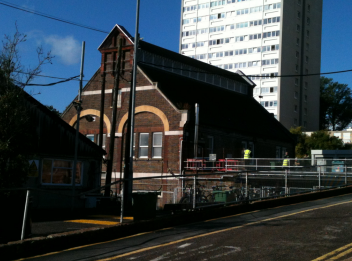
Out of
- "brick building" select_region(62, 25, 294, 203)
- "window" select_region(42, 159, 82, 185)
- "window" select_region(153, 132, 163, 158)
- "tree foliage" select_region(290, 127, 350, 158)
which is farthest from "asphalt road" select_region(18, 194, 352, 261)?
"tree foliage" select_region(290, 127, 350, 158)

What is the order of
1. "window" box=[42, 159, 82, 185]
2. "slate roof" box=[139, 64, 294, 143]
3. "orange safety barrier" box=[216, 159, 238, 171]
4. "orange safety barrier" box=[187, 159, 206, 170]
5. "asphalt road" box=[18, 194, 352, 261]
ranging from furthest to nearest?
1. "slate roof" box=[139, 64, 294, 143]
2. "orange safety barrier" box=[187, 159, 206, 170]
3. "orange safety barrier" box=[216, 159, 238, 171]
4. "window" box=[42, 159, 82, 185]
5. "asphalt road" box=[18, 194, 352, 261]

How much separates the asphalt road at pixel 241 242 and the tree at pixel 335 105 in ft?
306

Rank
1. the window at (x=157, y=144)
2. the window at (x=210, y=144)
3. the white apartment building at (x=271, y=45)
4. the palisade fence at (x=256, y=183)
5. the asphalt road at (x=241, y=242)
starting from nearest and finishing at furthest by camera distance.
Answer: the asphalt road at (x=241, y=242)
the palisade fence at (x=256, y=183)
the window at (x=157, y=144)
the window at (x=210, y=144)
the white apartment building at (x=271, y=45)

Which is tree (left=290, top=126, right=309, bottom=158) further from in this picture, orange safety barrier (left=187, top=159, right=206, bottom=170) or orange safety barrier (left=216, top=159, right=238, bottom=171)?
orange safety barrier (left=187, top=159, right=206, bottom=170)

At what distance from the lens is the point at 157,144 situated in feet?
115

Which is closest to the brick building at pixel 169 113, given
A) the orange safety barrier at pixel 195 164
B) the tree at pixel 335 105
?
the orange safety barrier at pixel 195 164

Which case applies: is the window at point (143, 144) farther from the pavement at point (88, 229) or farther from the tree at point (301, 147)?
the tree at point (301, 147)

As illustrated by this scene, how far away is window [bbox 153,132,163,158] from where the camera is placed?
34.7 m

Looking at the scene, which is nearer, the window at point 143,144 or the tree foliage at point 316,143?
the window at point 143,144

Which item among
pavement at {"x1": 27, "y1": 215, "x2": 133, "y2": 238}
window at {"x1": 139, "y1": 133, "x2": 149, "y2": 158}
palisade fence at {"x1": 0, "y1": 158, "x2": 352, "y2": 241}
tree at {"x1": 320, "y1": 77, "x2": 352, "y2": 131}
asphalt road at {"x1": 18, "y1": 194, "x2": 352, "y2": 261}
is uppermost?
tree at {"x1": 320, "y1": 77, "x2": 352, "y2": 131}

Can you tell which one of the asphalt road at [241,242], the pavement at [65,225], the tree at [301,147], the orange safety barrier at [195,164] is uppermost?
the tree at [301,147]

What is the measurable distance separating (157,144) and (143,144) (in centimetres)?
143

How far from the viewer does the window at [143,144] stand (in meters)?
35.5

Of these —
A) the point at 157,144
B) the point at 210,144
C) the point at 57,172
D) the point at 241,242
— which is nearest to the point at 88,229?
Result: the point at 241,242
